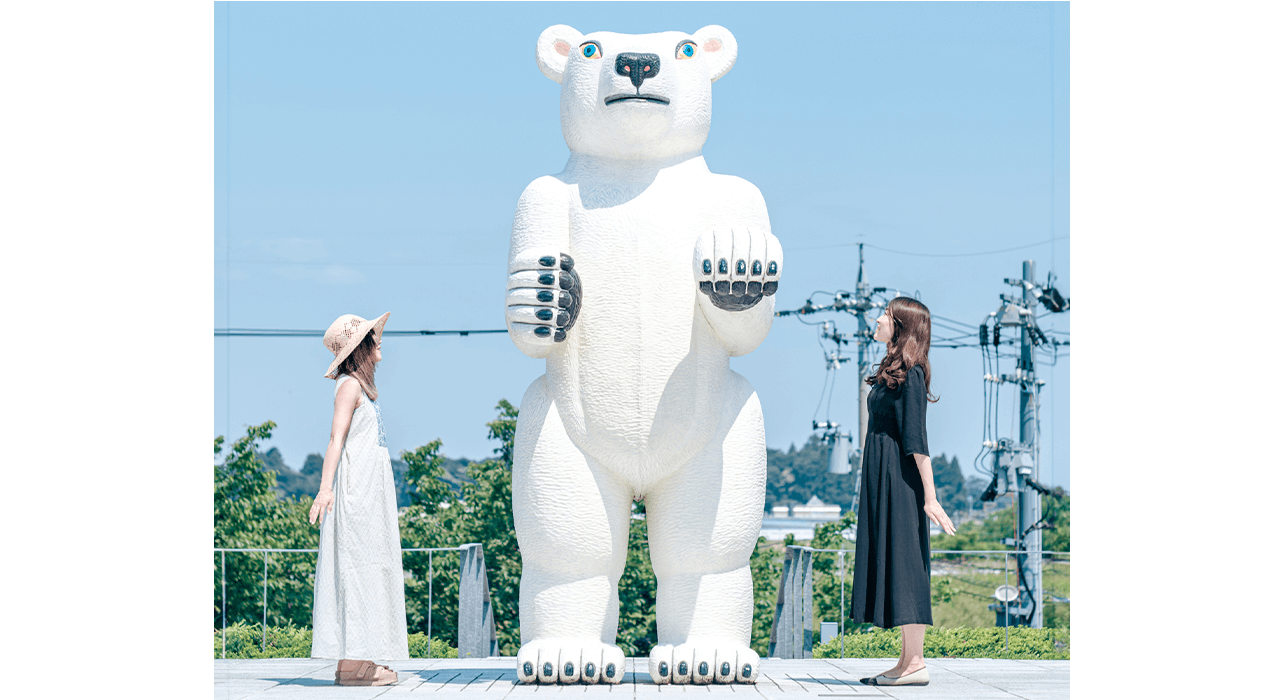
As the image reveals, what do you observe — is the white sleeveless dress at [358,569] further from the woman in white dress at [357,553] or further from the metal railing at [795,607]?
the metal railing at [795,607]

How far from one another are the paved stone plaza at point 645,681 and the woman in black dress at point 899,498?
28 cm

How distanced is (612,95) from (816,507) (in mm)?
28290

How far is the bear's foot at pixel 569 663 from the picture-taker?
4508 mm

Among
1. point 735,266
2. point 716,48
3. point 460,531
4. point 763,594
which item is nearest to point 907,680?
point 735,266

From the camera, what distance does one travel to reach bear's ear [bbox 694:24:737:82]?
16.6 feet

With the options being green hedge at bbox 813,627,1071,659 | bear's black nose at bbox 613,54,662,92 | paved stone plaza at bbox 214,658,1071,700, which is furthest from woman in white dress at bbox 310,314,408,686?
green hedge at bbox 813,627,1071,659

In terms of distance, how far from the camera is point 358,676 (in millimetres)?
4734

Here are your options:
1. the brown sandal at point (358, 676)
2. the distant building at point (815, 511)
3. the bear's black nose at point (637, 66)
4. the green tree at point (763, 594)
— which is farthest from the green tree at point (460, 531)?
the distant building at point (815, 511)

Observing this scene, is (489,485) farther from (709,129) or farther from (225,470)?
(709,129)

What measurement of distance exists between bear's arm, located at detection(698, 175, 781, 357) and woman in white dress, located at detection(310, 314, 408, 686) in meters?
1.46

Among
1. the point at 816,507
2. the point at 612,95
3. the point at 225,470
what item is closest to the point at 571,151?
the point at 612,95

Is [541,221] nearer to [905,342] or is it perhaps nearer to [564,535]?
[564,535]

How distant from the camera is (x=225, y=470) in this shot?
578 inches

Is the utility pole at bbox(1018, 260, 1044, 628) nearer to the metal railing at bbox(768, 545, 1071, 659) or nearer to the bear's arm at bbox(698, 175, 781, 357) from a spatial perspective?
the metal railing at bbox(768, 545, 1071, 659)
